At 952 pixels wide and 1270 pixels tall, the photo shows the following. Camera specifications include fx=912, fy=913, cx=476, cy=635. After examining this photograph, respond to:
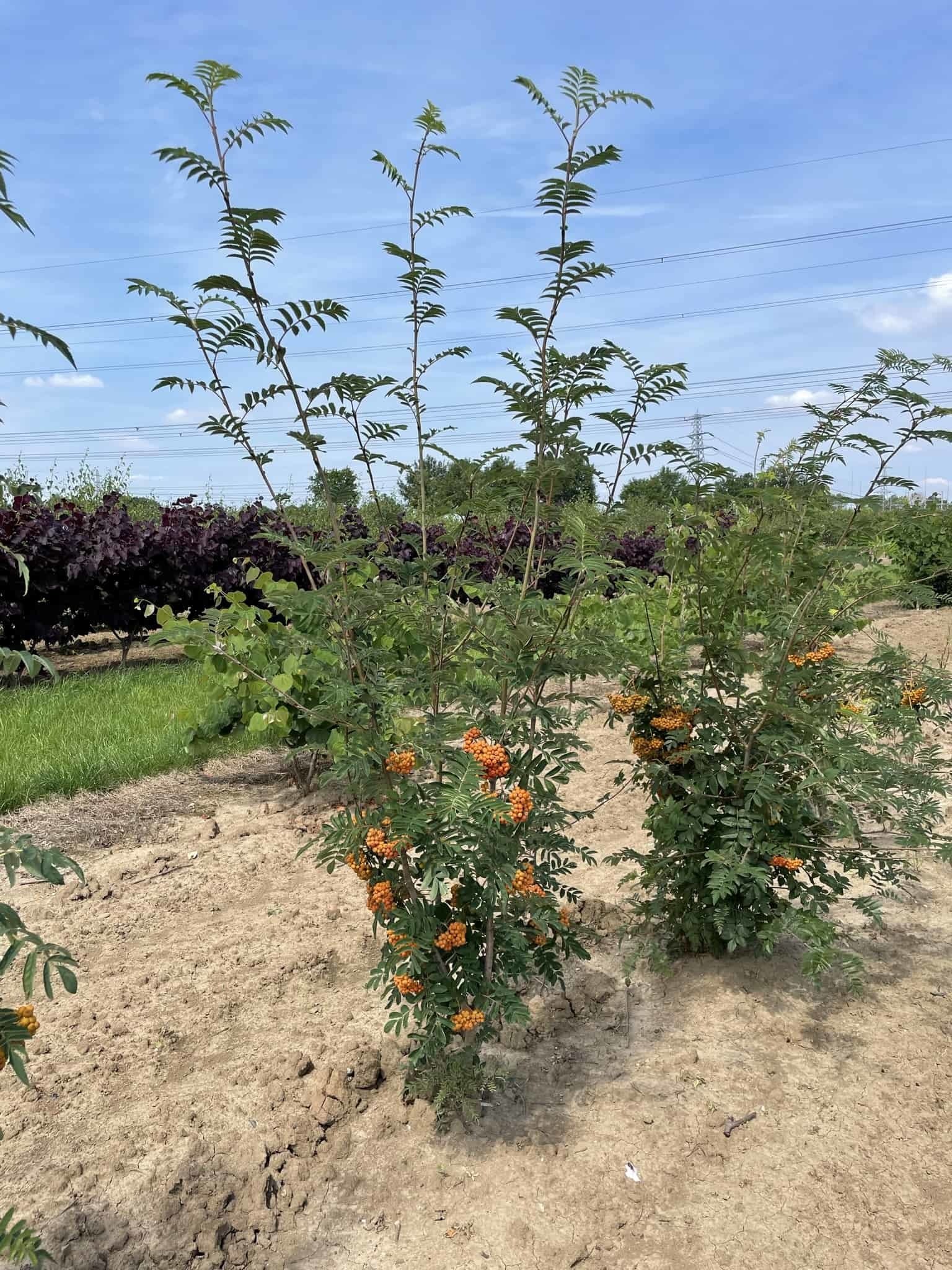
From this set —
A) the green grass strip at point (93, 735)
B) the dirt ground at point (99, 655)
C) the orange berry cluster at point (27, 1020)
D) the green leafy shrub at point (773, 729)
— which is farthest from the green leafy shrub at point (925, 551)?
the orange berry cluster at point (27, 1020)

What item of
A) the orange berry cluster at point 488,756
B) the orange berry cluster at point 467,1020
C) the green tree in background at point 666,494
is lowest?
the orange berry cluster at point 467,1020

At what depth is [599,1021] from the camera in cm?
281

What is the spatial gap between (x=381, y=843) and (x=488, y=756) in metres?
0.34

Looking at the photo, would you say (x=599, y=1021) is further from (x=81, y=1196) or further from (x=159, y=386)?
(x=159, y=386)

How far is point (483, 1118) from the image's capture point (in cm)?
239

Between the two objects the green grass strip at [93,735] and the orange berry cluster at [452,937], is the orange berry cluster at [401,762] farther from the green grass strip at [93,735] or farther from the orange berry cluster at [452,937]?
the green grass strip at [93,735]

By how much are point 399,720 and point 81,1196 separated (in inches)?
91.9

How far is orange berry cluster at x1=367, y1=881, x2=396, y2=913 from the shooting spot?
2203 mm

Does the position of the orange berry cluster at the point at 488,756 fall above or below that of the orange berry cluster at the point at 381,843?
above

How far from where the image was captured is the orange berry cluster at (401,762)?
2.09 meters

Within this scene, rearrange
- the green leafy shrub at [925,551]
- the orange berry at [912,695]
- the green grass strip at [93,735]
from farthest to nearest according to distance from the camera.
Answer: the green leafy shrub at [925,551] → the green grass strip at [93,735] → the orange berry at [912,695]

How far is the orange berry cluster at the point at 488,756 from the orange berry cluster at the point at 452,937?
16.5 inches

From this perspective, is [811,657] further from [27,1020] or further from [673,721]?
[27,1020]

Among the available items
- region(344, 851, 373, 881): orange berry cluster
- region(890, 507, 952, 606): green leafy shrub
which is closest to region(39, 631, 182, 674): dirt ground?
region(344, 851, 373, 881): orange berry cluster
